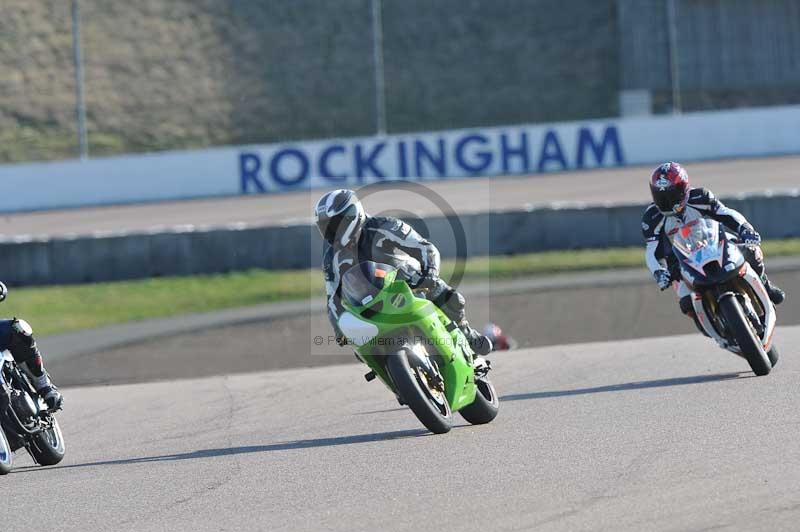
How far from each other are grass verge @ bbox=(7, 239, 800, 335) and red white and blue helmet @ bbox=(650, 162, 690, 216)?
960cm

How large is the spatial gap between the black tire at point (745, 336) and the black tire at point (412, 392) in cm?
252

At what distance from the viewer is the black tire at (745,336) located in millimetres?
9188

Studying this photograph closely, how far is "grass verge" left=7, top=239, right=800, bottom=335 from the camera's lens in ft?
62.0

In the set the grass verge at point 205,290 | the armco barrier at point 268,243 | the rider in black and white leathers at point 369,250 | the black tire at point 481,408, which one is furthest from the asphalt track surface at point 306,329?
the rider in black and white leathers at point 369,250

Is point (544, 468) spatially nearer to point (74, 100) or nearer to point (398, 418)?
point (398, 418)

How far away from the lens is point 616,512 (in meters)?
5.62

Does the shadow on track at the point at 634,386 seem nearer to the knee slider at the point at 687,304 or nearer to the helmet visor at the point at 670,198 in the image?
the knee slider at the point at 687,304

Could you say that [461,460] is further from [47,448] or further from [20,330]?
[20,330]

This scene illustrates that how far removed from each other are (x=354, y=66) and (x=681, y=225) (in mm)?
35474

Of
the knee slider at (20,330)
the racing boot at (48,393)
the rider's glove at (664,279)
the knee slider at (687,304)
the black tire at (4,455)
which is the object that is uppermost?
the knee slider at (20,330)

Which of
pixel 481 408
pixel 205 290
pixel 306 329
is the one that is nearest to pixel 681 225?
pixel 481 408

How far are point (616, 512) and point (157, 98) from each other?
131ft

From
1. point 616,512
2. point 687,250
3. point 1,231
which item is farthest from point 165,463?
point 1,231

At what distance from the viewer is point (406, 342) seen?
7.88 meters
